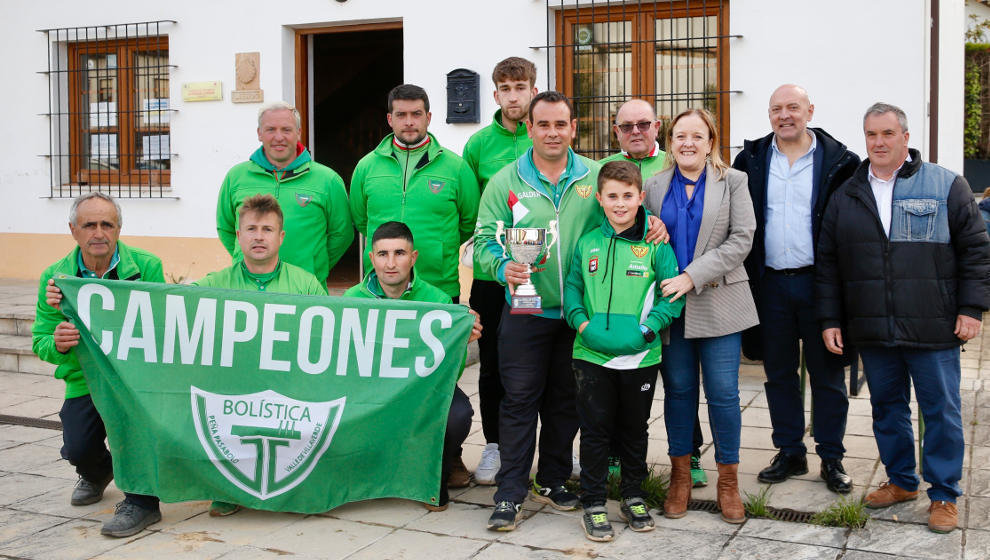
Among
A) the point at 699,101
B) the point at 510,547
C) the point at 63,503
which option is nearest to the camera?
the point at 510,547

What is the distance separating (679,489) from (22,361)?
6339 mm

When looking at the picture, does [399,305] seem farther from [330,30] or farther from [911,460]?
[330,30]

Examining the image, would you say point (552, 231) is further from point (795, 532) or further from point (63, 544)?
point (63, 544)

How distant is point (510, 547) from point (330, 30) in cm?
698

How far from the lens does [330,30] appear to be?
9742 millimetres

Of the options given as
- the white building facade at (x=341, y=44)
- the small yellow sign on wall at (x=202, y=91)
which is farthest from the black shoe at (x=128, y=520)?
the small yellow sign on wall at (x=202, y=91)

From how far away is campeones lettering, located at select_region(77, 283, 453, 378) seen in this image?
432 centimetres

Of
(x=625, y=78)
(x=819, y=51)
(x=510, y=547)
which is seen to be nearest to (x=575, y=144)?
(x=625, y=78)

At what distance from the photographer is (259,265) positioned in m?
4.52

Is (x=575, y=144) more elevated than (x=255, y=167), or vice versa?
(x=575, y=144)

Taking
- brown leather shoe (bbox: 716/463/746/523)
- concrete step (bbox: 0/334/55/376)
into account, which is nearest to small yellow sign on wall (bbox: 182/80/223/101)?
concrete step (bbox: 0/334/55/376)

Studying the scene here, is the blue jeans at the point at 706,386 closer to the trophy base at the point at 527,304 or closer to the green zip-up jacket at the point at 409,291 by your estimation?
the trophy base at the point at 527,304

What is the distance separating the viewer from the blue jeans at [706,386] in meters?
4.32

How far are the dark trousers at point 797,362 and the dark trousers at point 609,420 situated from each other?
2.94 ft
